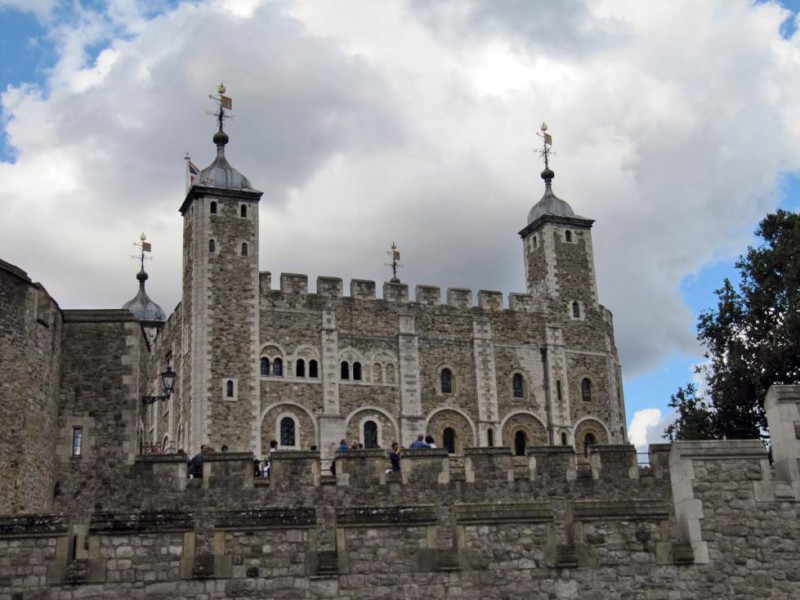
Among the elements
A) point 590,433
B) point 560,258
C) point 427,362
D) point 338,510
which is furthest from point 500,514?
point 560,258

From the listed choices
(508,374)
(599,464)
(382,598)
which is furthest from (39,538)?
(508,374)

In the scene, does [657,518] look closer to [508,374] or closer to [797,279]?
[797,279]

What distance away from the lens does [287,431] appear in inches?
1925

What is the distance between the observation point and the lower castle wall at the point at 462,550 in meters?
11.8

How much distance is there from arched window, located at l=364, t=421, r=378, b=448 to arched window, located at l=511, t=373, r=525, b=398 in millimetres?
7218

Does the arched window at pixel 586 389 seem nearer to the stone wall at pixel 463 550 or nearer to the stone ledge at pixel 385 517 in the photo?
the stone wall at pixel 463 550

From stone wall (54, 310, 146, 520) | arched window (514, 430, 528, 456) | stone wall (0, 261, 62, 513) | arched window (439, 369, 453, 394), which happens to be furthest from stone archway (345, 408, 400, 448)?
stone wall (0, 261, 62, 513)

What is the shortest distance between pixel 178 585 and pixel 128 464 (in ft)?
25.4

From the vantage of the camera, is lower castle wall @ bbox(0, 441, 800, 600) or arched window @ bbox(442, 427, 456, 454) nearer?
lower castle wall @ bbox(0, 441, 800, 600)

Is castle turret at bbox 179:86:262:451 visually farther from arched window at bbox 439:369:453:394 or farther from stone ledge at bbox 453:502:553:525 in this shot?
stone ledge at bbox 453:502:553:525

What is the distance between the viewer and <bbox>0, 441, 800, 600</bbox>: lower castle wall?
Answer: 11781 millimetres

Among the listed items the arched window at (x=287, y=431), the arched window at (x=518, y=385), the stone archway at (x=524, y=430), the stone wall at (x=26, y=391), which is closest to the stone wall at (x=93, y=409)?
the stone wall at (x=26, y=391)

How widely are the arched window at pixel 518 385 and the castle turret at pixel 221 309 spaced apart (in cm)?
1234

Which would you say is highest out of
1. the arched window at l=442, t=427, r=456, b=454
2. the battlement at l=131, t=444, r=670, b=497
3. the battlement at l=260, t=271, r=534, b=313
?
the battlement at l=260, t=271, r=534, b=313
